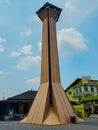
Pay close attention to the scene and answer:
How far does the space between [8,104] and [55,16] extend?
1203cm

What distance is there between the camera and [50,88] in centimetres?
1571

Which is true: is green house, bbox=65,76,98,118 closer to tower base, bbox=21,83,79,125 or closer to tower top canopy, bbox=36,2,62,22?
tower base, bbox=21,83,79,125

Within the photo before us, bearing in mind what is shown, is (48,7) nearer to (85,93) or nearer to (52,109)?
(52,109)

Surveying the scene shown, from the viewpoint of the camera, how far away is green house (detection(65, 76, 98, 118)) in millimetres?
26289

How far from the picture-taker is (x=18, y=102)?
21781 millimetres

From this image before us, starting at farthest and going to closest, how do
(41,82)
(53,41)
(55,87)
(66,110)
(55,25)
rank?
(55,25) < (53,41) < (41,82) < (55,87) < (66,110)

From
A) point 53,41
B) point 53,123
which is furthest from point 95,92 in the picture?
point 53,123

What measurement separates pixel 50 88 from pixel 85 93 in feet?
65.4

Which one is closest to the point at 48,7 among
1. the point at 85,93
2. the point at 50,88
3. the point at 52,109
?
the point at 50,88

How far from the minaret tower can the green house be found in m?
10.8

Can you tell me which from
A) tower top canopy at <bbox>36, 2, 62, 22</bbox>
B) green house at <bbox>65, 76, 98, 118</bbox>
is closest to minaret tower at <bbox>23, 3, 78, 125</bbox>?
tower top canopy at <bbox>36, 2, 62, 22</bbox>

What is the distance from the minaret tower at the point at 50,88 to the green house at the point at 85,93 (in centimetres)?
1075

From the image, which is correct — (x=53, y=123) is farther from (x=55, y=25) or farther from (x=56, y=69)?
(x=55, y=25)

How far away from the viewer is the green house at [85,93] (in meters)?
26.3
